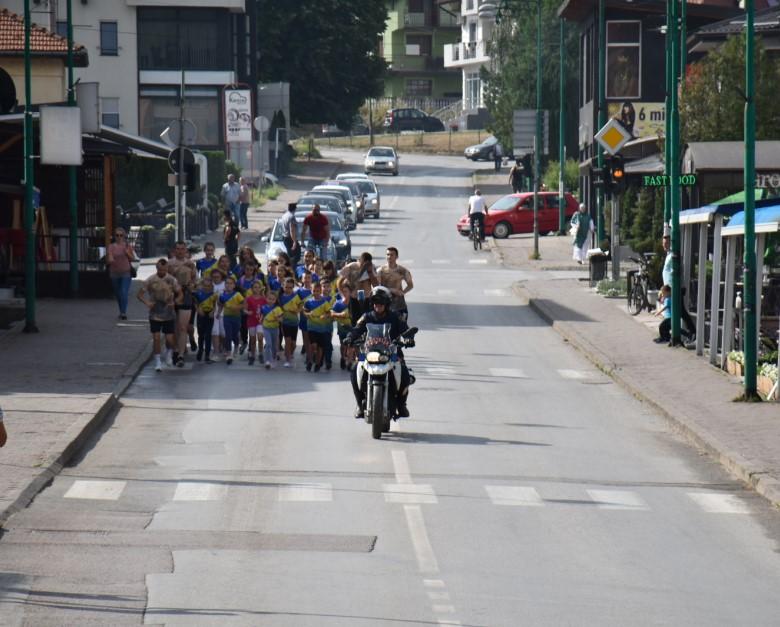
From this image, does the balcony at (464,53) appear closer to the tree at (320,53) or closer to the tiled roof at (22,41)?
the tree at (320,53)

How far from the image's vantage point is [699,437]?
18.5 meters

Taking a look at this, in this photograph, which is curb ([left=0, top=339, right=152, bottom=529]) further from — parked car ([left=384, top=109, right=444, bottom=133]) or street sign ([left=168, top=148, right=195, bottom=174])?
parked car ([left=384, top=109, right=444, bottom=133])

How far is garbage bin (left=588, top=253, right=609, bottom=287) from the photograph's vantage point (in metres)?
41.2

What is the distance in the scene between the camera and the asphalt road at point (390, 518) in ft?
34.4

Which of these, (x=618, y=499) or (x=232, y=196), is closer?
(x=618, y=499)

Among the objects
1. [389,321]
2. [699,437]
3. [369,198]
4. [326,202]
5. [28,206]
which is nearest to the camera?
[699,437]

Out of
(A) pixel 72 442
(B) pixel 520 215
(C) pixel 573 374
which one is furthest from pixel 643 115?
(A) pixel 72 442

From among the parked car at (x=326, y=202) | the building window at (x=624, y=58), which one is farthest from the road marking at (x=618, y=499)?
the building window at (x=624, y=58)

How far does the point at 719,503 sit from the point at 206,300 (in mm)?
12868

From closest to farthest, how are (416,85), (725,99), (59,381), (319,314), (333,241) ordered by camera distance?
(59,381)
(319,314)
(725,99)
(333,241)
(416,85)

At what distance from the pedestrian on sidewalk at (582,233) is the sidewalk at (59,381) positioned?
581 inches

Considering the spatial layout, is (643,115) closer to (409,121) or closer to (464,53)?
(409,121)

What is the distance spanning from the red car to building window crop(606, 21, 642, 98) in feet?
14.9

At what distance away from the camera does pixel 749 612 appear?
34.3ft
